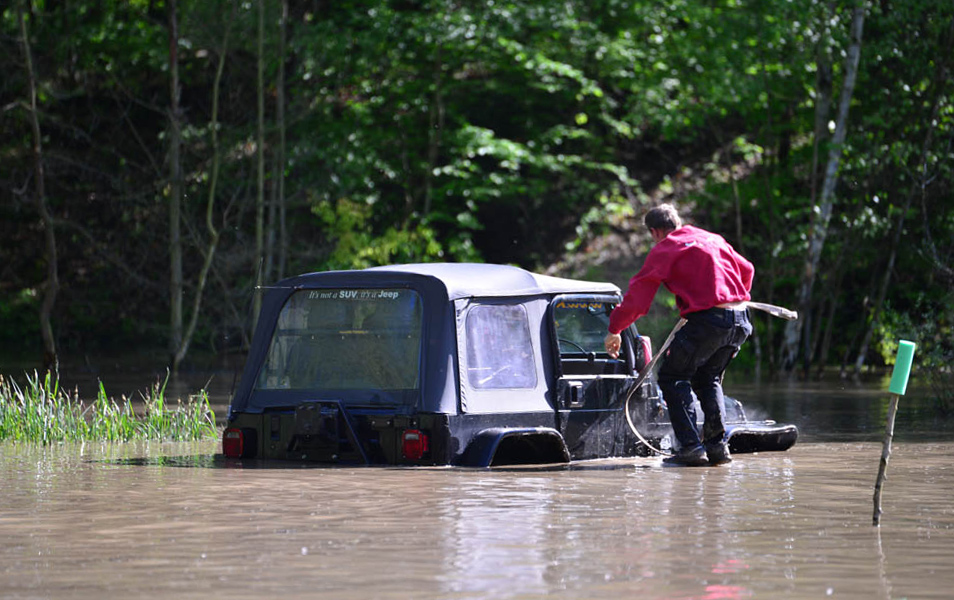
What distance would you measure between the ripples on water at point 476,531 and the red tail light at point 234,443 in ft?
0.85

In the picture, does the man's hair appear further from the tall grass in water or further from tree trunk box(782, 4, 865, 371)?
tree trunk box(782, 4, 865, 371)

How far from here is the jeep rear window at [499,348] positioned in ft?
30.9

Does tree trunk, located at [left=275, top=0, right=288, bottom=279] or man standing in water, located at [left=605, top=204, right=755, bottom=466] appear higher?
tree trunk, located at [left=275, top=0, right=288, bottom=279]

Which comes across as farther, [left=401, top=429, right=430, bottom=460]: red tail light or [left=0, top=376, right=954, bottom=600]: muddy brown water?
[left=401, top=429, right=430, bottom=460]: red tail light

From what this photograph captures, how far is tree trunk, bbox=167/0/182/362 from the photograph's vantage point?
1001 inches

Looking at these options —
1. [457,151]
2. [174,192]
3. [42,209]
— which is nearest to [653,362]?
[42,209]

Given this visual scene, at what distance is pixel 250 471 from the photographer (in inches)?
367

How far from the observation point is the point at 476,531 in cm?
692

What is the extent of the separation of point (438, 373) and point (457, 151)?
19.6m

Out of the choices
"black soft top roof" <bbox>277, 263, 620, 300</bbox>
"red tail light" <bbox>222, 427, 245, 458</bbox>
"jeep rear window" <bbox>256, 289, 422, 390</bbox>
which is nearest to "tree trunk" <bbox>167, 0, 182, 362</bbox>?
"red tail light" <bbox>222, 427, 245, 458</bbox>

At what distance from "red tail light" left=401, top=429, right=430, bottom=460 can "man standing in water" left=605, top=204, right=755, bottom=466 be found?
149cm

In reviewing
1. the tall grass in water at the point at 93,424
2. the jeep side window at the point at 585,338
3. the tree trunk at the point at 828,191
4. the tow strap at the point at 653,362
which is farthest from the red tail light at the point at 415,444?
the tree trunk at the point at 828,191

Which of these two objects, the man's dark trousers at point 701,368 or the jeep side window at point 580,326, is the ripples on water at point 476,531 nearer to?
the man's dark trousers at point 701,368

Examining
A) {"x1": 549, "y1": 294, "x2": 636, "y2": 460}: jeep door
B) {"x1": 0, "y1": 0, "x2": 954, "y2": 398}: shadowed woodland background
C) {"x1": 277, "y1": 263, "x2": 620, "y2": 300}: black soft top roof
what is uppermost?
{"x1": 0, "y1": 0, "x2": 954, "y2": 398}: shadowed woodland background
